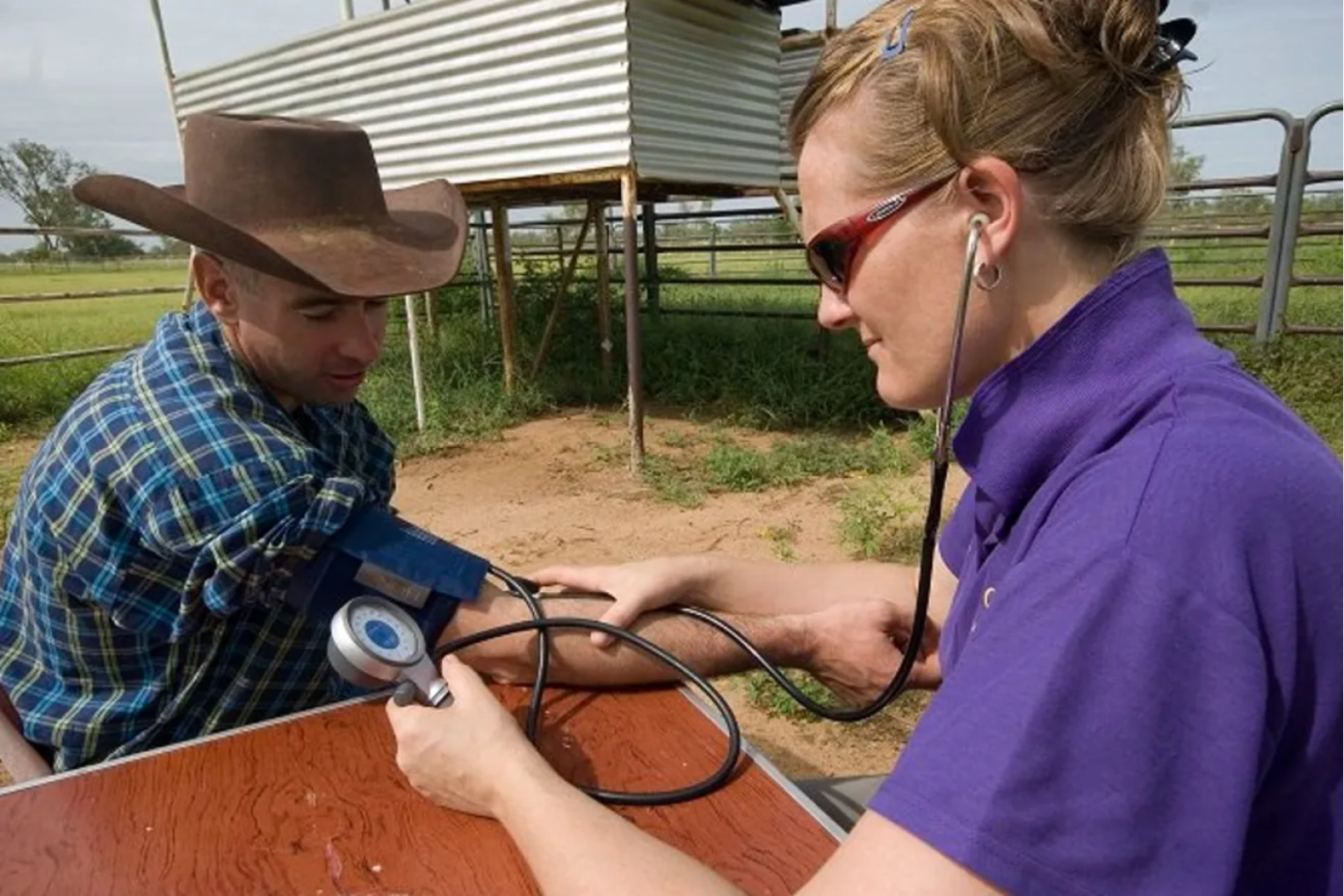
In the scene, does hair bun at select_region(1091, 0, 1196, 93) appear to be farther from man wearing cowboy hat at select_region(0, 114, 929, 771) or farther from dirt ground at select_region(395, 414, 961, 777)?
dirt ground at select_region(395, 414, 961, 777)

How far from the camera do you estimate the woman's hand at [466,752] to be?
101 centimetres

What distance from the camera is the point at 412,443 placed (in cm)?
661

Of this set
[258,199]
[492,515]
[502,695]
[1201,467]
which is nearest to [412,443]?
[492,515]

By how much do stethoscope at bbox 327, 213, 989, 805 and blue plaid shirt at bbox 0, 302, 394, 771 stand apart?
0.19m

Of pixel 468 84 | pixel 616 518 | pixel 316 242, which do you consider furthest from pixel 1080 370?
pixel 468 84

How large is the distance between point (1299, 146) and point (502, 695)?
682cm

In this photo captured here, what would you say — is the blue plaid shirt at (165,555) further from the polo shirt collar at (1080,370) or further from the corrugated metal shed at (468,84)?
the corrugated metal shed at (468,84)

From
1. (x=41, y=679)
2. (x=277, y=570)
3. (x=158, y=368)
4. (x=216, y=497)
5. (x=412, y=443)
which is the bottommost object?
(x=412, y=443)

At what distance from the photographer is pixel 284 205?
5.29 feet

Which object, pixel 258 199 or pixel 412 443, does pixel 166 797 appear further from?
pixel 412 443

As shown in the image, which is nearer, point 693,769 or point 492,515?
point 693,769

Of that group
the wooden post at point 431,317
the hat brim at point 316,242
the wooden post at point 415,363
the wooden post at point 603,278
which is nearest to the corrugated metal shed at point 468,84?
the wooden post at point 415,363

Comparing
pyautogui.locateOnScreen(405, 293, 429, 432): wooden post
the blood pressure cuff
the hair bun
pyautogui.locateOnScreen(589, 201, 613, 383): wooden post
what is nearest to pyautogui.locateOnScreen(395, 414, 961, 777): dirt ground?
pyautogui.locateOnScreen(405, 293, 429, 432): wooden post

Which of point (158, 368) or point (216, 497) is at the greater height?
point (158, 368)
